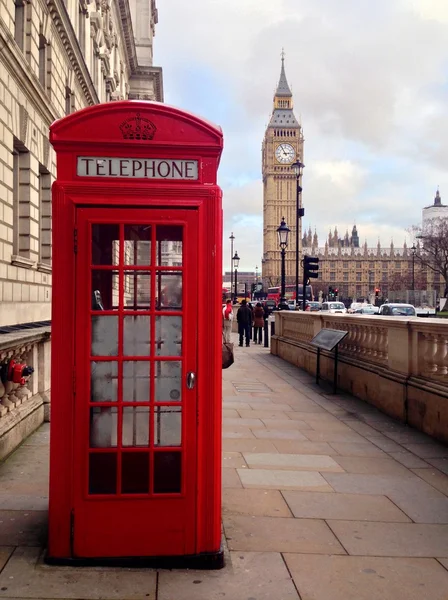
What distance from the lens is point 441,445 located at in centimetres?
714

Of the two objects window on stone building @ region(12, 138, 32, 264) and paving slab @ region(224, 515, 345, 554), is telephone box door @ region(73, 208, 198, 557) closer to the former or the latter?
paving slab @ region(224, 515, 345, 554)

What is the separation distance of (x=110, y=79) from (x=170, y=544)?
1291 inches

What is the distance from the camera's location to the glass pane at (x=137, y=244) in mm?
3715

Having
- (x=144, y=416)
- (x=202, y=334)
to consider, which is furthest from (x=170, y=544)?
(x=202, y=334)

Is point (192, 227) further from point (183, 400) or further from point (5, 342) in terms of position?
point (5, 342)

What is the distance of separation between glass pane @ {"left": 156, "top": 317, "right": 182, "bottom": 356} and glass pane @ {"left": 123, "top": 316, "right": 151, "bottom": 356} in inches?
2.5

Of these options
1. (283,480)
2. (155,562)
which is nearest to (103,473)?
(155,562)

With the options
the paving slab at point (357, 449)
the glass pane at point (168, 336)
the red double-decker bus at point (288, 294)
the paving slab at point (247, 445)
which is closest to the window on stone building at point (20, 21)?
the paving slab at point (247, 445)

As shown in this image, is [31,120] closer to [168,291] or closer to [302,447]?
[302,447]

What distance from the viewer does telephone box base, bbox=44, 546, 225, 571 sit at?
372 centimetres

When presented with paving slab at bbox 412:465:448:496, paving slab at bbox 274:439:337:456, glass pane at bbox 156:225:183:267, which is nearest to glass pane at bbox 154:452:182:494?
glass pane at bbox 156:225:183:267

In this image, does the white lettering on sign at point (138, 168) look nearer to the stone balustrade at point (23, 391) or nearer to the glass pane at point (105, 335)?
the glass pane at point (105, 335)

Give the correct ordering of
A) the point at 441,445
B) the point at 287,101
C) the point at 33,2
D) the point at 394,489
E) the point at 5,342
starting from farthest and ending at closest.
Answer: the point at 287,101 → the point at 33,2 → the point at 441,445 → the point at 5,342 → the point at 394,489

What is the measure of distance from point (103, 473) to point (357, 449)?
398 centimetres
